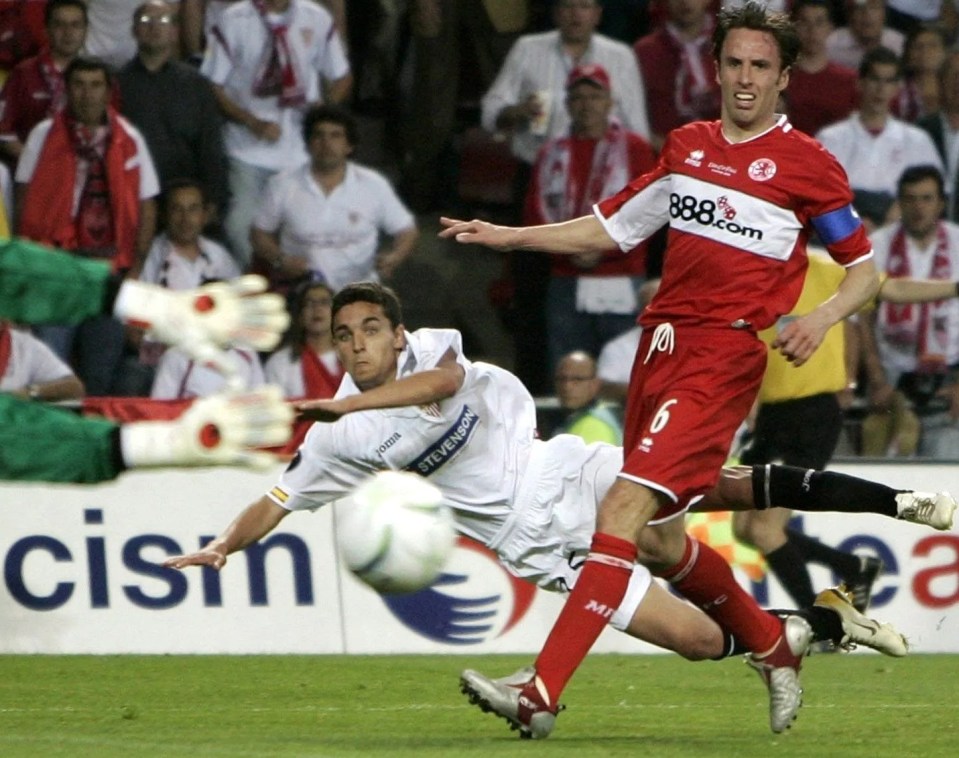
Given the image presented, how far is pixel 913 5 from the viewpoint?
1283 cm

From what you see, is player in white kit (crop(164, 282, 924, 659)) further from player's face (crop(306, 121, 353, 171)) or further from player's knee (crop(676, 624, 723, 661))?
player's face (crop(306, 121, 353, 171))

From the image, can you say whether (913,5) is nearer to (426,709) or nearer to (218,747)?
(426,709)

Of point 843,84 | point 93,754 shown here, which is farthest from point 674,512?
point 843,84

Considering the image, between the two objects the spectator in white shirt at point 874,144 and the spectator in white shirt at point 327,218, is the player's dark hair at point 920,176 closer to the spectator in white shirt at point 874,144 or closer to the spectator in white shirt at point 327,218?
the spectator in white shirt at point 874,144

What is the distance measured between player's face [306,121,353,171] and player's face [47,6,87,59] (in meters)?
1.37

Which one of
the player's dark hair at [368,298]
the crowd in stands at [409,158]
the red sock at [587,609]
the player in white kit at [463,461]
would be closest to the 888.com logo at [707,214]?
the player in white kit at [463,461]

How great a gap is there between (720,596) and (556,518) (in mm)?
606

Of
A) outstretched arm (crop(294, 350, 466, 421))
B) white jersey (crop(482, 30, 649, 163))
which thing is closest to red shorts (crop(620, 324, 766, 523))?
outstretched arm (crop(294, 350, 466, 421))

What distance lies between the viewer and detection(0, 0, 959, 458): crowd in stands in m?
10.7

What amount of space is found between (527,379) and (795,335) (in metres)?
5.63

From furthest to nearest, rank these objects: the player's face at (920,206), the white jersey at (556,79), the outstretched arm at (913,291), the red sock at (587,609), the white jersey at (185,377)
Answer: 1. the white jersey at (556,79)
2. the player's face at (920,206)
3. the white jersey at (185,377)
4. the outstretched arm at (913,291)
5. the red sock at (587,609)

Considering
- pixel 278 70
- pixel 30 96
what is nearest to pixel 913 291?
pixel 278 70

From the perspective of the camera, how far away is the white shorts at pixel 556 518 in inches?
274

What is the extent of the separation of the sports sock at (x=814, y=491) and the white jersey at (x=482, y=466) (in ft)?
1.70
